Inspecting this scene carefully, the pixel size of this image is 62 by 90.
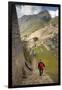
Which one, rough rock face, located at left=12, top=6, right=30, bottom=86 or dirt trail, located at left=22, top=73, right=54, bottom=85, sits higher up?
rough rock face, located at left=12, top=6, right=30, bottom=86

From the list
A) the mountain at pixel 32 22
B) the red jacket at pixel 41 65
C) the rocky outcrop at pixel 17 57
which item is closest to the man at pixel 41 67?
the red jacket at pixel 41 65

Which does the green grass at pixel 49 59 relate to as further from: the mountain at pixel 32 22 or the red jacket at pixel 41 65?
the mountain at pixel 32 22

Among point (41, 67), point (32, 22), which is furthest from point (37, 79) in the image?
point (32, 22)

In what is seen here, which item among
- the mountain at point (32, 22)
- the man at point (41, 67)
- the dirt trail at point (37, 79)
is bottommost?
the dirt trail at point (37, 79)

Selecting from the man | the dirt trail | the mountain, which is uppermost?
the mountain

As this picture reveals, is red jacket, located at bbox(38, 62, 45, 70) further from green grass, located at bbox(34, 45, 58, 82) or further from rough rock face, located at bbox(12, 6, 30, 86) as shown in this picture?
rough rock face, located at bbox(12, 6, 30, 86)

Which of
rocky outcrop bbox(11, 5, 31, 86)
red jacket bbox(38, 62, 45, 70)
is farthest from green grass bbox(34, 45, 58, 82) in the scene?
rocky outcrop bbox(11, 5, 31, 86)

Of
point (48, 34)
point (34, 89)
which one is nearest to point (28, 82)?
point (34, 89)
